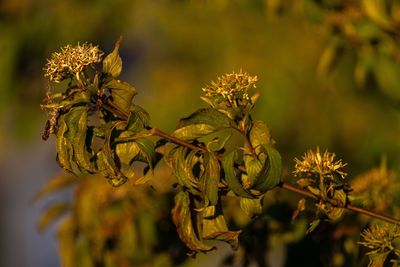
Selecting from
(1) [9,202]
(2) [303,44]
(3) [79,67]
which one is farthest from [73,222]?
(1) [9,202]

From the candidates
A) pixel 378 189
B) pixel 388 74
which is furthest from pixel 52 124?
pixel 388 74

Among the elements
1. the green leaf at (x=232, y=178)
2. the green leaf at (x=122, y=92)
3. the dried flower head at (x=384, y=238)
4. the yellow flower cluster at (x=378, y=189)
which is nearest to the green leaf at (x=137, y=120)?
the green leaf at (x=122, y=92)

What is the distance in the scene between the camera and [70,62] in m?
0.74

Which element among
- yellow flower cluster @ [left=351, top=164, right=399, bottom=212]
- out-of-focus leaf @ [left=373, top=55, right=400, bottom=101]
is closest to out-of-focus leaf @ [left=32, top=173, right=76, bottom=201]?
yellow flower cluster @ [left=351, top=164, right=399, bottom=212]

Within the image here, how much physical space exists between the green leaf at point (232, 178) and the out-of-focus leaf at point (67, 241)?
0.81 meters

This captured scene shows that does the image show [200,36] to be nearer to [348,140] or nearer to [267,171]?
[348,140]

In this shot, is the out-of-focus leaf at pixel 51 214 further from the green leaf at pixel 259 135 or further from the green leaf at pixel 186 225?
the green leaf at pixel 259 135

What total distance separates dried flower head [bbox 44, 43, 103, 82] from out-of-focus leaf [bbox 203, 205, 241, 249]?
0.86ft

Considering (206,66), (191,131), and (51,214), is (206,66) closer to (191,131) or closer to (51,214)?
(51,214)

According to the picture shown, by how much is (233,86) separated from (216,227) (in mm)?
202

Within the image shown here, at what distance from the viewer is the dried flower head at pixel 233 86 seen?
736 millimetres

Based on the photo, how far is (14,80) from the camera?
11.5 ft

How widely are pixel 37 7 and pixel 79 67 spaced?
3.17 metres

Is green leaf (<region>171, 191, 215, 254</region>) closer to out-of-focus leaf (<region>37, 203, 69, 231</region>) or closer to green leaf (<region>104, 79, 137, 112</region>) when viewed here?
green leaf (<region>104, 79, 137, 112</region>)
